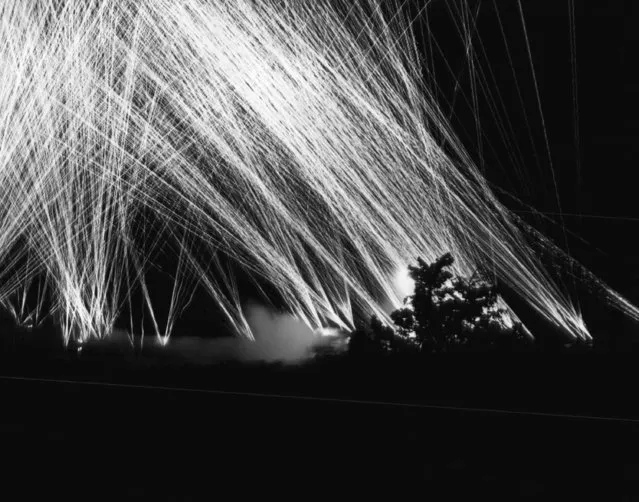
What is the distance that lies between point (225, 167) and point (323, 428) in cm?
758

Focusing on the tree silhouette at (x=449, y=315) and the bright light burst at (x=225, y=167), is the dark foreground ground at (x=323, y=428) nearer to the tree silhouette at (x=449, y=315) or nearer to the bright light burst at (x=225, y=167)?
the tree silhouette at (x=449, y=315)

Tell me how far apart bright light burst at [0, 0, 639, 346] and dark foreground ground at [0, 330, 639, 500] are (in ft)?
8.93

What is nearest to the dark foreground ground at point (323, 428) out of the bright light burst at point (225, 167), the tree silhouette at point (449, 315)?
the tree silhouette at point (449, 315)

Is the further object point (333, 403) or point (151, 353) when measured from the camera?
point (151, 353)

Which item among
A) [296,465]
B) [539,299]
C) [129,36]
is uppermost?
[129,36]

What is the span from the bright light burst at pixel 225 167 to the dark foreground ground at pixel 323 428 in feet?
8.93

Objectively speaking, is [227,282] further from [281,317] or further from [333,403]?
[333,403]

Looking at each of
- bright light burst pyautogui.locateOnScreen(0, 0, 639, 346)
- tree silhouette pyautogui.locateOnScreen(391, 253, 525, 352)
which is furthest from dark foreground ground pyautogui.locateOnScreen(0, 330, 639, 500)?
bright light burst pyautogui.locateOnScreen(0, 0, 639, 346)

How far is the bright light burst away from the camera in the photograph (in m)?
12.8

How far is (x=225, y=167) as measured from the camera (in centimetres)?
1477

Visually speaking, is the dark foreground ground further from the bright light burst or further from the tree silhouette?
the bright light burst

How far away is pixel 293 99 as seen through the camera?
13.4 meters

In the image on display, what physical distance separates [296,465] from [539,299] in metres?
7.11

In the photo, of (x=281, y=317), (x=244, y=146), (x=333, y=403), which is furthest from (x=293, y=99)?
(x=333, y=403)
